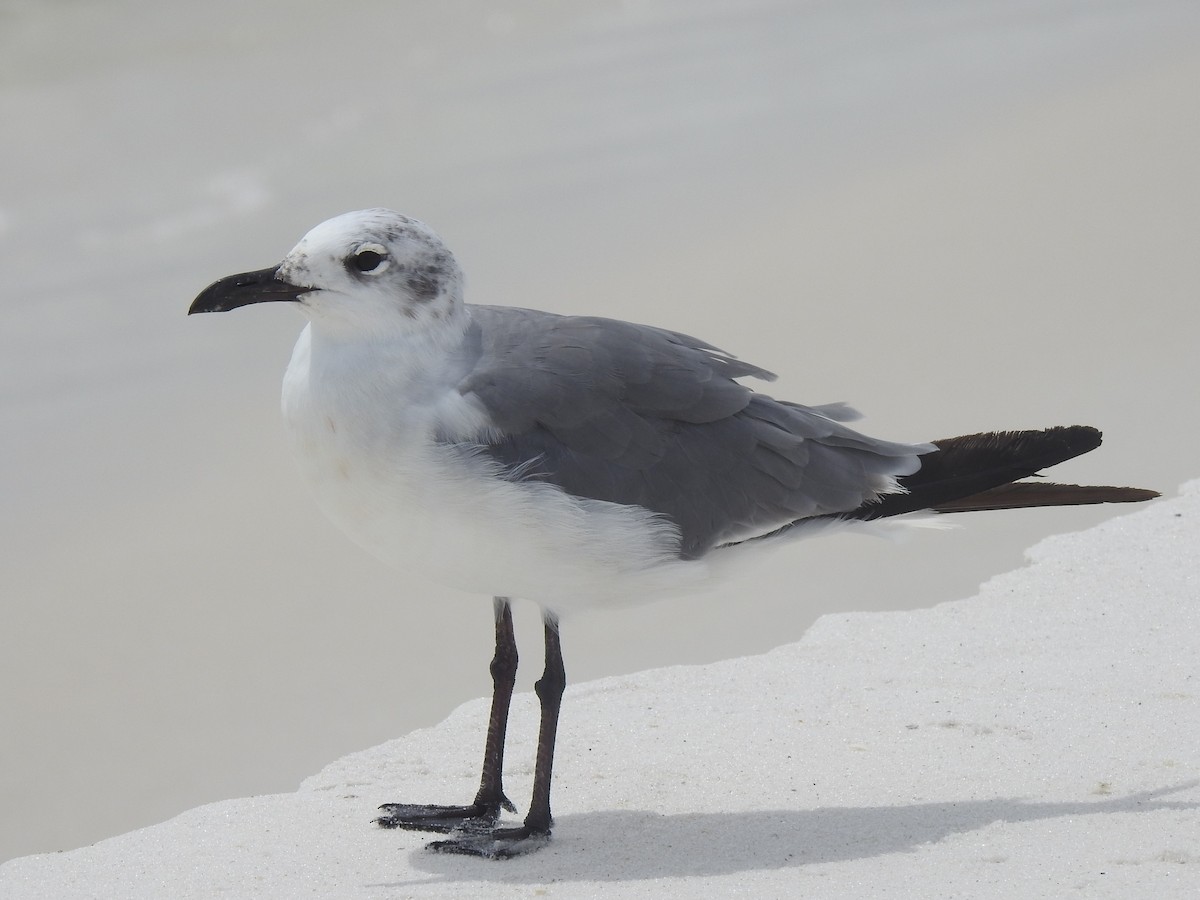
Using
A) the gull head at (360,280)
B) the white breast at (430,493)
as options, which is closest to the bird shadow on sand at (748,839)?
the white breast at (430,493)

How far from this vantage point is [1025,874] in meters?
3.60

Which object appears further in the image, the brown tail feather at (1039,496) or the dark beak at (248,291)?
the brown tail feather at (1039,496)

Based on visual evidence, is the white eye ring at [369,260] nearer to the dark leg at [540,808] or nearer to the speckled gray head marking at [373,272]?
the speckled gray head marking at [373,272]

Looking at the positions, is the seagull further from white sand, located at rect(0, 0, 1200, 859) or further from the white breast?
white sand, located at rect(0, 0, 1200, 859)

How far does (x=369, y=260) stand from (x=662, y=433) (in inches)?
34.9

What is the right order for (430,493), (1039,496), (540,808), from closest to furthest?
(430,493) → (540,808) → (1039,496)

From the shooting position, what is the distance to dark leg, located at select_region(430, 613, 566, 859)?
13.4ft

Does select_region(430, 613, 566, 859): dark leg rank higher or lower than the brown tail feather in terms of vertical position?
lower

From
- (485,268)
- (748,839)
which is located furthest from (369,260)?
(485,268)

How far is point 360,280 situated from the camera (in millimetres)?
3928

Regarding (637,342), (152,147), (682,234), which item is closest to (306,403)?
(637,342)

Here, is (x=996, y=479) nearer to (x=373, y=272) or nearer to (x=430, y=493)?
(x=430, y=493)

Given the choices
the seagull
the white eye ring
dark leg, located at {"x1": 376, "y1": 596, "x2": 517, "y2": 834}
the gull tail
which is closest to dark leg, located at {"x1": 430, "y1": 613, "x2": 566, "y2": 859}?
the seagull

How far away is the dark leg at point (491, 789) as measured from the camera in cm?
Answer: 429
